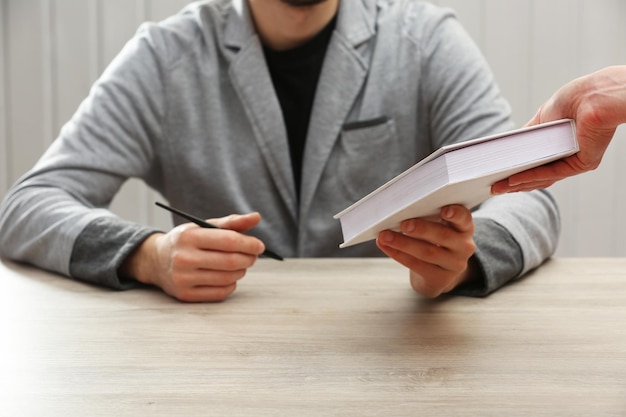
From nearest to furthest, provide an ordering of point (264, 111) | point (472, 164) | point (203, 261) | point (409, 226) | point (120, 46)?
point (472, 164), point (409, 226), point (203, 261), point (264, 111), point (120, 46)

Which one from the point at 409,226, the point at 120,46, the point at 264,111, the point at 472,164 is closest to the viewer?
the point at 472,164

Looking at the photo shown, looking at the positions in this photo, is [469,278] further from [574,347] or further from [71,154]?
[71,154]

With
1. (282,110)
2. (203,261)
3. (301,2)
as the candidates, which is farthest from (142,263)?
(301,2)

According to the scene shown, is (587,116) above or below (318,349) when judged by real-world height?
above

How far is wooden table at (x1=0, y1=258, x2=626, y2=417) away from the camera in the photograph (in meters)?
0.58

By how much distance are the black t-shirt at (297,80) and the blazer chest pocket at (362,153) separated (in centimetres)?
8

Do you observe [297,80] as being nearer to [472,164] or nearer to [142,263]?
[142,263]

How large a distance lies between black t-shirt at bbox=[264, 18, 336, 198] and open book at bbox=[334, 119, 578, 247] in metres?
0.70

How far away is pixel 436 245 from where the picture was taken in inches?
32.7

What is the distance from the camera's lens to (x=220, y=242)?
0.93 metres

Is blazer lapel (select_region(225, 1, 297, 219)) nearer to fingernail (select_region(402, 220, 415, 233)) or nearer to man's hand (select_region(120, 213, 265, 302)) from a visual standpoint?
man's hand (select_region(120, 213, 265, 302))

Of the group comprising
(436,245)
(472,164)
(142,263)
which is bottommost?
(142,263)


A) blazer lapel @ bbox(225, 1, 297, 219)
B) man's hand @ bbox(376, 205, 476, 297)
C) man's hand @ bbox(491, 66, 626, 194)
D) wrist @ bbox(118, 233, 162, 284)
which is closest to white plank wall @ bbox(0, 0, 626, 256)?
blazer lapel @ bbox(225, 1, 297, 219)

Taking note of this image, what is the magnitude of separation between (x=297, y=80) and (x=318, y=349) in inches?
31.4
